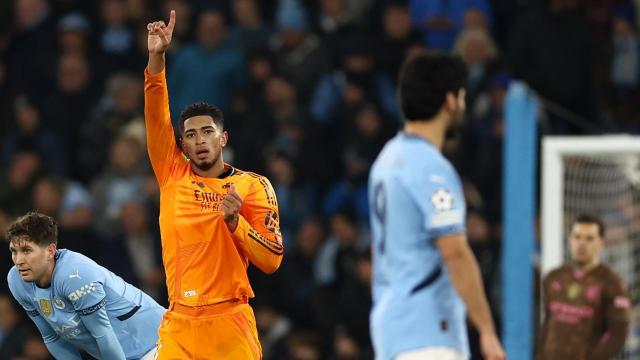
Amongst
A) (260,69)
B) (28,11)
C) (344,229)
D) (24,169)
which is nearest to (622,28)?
(344,229)

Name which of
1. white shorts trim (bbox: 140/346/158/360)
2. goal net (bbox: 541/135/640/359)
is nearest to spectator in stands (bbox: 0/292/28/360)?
goal net (bbox: 541/135/640/359)

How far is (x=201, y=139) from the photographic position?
21.8 ft

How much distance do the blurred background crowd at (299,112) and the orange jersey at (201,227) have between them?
15.6 feet

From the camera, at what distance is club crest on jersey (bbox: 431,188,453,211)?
5012mm

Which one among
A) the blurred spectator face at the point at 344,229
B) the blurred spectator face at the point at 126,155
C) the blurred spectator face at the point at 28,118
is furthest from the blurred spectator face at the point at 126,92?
the blurred spectator face at the point at 344,229

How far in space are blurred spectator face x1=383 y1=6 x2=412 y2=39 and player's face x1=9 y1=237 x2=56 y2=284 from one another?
Answer: 6754 mm

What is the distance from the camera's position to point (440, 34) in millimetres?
13070

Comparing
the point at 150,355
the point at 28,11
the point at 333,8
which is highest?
the point at 28,11

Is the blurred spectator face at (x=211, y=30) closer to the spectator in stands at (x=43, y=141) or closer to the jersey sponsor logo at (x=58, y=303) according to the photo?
the spectator in stands at (x=43, y=141)

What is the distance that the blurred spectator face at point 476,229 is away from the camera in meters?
11.3

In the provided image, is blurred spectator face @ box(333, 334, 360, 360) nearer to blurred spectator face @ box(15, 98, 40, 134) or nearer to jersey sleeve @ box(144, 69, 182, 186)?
blurred spectator face @ box(15, 98, 40, 134)

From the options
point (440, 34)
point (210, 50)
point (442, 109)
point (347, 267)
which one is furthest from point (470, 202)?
point (442, 109)

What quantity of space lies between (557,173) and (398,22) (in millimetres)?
2901

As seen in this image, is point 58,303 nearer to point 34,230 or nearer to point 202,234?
point 34,230
